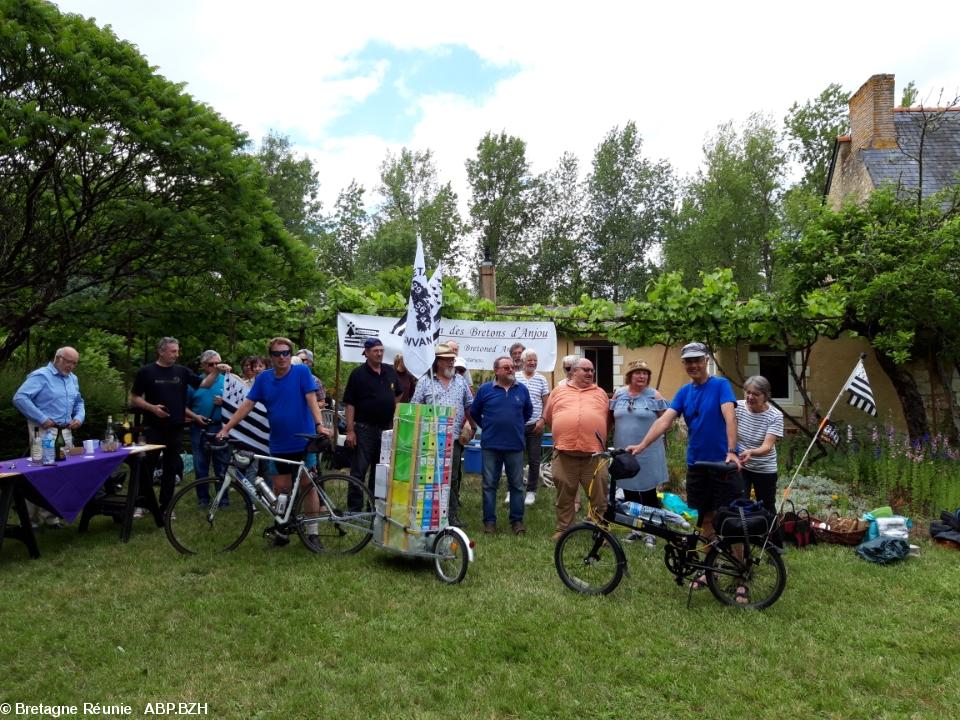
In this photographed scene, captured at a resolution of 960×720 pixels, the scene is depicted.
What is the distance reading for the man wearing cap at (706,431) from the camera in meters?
4.53

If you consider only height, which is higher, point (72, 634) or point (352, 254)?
point (352, 254)

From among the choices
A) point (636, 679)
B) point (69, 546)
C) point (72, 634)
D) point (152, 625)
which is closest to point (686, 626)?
point (636, 679)

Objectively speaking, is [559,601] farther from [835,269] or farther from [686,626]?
[835,269]

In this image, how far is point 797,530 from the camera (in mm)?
5805

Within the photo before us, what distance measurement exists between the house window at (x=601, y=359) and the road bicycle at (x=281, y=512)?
33.4 ft

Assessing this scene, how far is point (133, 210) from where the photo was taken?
7895mm

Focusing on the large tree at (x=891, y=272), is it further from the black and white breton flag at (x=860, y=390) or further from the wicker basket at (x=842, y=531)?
the wicker basket at (x=842, y=531)

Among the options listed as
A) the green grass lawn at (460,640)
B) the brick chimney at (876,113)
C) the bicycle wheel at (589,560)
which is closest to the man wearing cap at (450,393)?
the green grass lawn at (460,640)

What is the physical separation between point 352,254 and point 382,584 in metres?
35.0

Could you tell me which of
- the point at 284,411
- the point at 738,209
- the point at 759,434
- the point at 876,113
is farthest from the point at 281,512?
the point at 738,209

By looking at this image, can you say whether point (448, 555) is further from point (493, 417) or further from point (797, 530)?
point (797, 530)

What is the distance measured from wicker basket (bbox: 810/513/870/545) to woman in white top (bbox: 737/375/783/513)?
1.20 meters

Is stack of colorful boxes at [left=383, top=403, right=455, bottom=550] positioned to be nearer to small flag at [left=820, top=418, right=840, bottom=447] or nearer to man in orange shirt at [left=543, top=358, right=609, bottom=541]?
man in orange shirt at [left=543, top=358, right=609, bottom=541]

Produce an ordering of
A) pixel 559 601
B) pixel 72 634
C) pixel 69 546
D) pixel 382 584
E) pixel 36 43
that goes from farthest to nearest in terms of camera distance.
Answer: pixel 36 43 → pixel 69 546 → pixel 382 584 → pixel 559 601 → pixel 72 634
